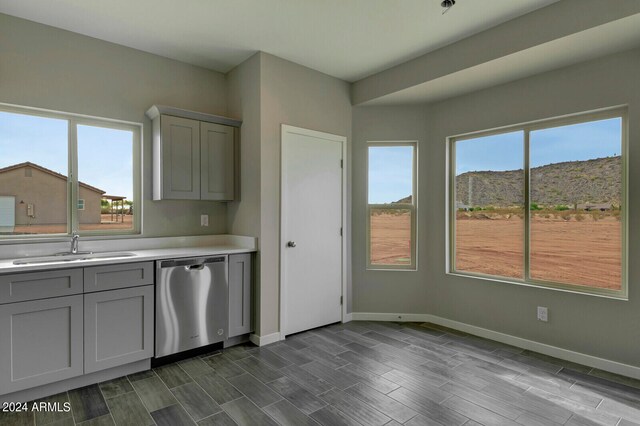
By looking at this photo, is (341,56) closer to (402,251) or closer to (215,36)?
(215,36)

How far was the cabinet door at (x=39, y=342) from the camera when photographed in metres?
2.30

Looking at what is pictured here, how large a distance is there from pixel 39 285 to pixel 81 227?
2.91ft

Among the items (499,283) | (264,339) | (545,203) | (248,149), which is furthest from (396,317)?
(248,149)

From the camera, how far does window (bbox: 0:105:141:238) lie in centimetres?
288

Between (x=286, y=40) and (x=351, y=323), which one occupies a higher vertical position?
(x=286, y=40)

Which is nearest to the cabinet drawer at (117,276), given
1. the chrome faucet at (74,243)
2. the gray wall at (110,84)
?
the chrome faucet at (74,243)

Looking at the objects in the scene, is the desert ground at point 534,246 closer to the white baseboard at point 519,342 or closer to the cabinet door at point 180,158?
the white baseboard at point 519,342

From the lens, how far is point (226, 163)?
3693mm

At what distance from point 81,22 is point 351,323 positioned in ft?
12.8

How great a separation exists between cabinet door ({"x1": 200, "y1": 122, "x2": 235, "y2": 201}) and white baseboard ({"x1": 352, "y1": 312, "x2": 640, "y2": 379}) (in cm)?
212

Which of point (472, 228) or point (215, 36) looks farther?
point (472, 228)

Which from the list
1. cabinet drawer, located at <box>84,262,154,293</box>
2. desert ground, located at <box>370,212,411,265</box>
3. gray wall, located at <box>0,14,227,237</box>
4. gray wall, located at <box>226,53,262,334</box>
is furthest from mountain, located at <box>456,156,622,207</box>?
cabinet drawer, located at <box>84,262,154,293</box>

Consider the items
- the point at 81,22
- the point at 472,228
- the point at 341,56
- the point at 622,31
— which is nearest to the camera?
the point at 622,31

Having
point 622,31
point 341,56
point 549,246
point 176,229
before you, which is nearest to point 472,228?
point 549,246
